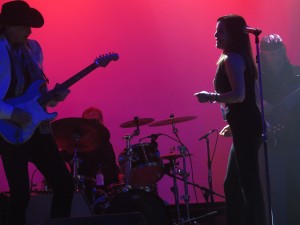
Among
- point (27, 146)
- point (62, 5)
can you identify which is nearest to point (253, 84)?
point (27, 146)

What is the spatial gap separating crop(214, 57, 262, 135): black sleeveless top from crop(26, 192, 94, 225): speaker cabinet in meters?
1.67

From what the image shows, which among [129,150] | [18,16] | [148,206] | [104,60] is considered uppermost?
[18,16]

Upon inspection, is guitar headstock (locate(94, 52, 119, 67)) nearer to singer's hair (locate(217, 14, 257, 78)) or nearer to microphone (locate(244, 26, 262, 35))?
singer's hair (locate(217, 14, 257, 78))

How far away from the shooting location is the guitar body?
312 cm

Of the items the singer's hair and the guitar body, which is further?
the singer's hair

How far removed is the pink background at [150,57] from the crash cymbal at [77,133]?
1.52m

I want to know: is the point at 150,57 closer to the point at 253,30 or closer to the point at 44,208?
the point at 44,208

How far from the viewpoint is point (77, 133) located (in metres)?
4.86

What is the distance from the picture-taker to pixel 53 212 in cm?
319

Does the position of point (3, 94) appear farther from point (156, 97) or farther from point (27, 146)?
point (156, 97)

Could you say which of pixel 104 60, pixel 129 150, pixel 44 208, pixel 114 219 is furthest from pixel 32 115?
pixel 129 150

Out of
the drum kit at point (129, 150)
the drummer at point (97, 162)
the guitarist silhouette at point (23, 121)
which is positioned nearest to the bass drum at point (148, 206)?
the drum kit at point (129, 150)

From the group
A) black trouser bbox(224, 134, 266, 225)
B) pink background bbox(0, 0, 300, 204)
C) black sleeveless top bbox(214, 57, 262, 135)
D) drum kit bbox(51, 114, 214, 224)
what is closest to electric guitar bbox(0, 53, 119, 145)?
black sleeveless top bbox(214, 57, 262, 135)

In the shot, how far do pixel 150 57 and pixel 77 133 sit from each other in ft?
6.81
